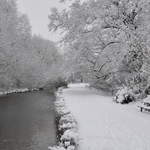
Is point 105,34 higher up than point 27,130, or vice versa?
point 105,34

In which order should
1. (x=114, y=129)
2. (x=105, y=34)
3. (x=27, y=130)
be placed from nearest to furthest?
1. (x=114, y=129)
2. (x=27, y=130)
3. (x=105, y=34)

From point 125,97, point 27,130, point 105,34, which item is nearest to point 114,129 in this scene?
point 27,130

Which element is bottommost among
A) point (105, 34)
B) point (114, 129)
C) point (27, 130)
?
point (27, 130)

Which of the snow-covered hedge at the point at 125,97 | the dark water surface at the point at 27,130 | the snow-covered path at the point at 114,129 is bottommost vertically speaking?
the dark water surface at the point at 27,130

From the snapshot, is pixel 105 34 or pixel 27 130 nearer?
pixel 27 130

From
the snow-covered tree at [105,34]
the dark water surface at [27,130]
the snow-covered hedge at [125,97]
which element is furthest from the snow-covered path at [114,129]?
the snow-covered tree at [105,34]

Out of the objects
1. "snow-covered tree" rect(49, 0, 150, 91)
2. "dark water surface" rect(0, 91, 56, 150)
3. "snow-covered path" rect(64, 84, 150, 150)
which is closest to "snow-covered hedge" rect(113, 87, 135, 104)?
"snow-covered tree" rect(49, 0, 150, 91)

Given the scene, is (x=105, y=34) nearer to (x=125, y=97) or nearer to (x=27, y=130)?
(x=125, y=97)

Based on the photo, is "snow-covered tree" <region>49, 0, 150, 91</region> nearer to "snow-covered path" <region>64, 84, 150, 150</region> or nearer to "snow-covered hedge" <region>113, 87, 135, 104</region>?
"snow-covered hedge" <region>113, 87, 135, 104</region>

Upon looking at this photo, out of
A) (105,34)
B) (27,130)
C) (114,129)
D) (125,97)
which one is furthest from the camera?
(105,34)

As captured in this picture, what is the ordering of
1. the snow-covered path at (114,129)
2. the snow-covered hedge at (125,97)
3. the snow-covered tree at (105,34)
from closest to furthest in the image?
the snow-covered path at (114,129), the snow-covered hedge at (125,97), the snow-covered tree at (105,34)

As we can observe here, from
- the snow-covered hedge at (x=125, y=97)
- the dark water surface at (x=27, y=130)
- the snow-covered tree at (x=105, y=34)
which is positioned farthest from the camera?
the snow-covered tree at (x=105, y=34)

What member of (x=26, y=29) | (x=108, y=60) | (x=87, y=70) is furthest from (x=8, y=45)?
(x=108, y=60)

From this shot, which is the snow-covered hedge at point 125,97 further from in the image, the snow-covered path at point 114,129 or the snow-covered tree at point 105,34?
the snow-covered path at point 114,129
